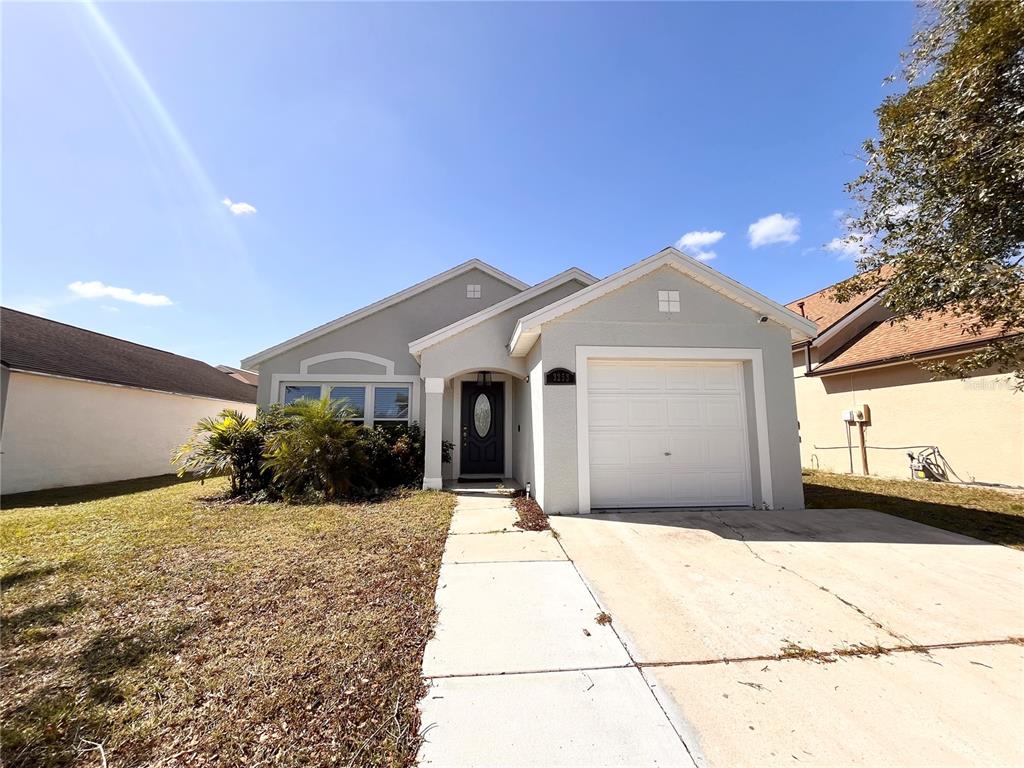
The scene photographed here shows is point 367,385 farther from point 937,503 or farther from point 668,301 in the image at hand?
point 937,503

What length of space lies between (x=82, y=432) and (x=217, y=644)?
44.7 ft

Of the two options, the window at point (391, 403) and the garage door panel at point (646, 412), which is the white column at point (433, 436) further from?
the garage door panel at point (646, 412)

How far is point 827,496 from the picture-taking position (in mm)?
8539

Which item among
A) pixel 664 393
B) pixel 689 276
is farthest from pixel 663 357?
pixel 689 276

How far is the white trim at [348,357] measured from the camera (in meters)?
11.3

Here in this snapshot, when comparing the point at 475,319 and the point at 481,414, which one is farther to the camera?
the point at 481,414

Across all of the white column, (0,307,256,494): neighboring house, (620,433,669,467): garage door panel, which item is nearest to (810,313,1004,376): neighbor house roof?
(620,433,669,467): garage door panel

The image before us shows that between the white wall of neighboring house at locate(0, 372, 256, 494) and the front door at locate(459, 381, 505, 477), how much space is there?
37.1ft

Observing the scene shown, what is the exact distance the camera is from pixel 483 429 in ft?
37.1

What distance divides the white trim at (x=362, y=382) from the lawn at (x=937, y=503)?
974 centimetres

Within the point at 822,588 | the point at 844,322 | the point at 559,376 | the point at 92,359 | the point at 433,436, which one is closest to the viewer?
the point at 822,588

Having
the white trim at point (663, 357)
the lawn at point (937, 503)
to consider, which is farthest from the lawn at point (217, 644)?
the lawn at point (937, 503)

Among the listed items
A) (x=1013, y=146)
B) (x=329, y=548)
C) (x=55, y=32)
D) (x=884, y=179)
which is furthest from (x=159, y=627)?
(x=884, y=179)

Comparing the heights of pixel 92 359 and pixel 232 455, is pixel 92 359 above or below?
above
